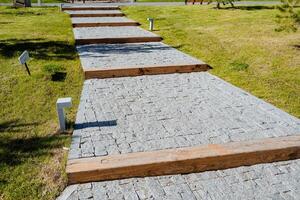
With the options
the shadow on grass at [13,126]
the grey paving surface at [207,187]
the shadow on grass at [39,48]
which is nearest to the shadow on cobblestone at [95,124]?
the shadow on grass at [13,126]

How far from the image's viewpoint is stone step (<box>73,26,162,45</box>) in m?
13.4

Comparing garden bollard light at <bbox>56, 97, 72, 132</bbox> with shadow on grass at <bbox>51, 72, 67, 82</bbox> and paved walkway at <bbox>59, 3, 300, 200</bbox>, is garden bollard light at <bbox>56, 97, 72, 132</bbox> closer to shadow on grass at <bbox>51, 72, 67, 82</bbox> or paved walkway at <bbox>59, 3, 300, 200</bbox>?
paved walkway at <bbox>59, 3, 300, 200</bbox>

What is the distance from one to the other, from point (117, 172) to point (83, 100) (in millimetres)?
3044

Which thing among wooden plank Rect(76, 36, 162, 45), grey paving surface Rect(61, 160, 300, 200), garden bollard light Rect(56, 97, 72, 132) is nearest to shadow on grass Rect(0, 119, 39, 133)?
garden bollard light Rect(56, 97, 72, 132)

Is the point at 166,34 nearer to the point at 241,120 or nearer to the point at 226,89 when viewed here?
the point at 226,89

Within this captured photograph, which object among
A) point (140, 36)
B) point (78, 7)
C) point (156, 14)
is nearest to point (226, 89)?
point (140, 36)

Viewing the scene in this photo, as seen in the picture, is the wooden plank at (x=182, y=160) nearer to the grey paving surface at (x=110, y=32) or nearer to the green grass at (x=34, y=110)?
the green grass at (x=34, y=110)

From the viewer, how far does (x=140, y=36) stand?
14164 mm

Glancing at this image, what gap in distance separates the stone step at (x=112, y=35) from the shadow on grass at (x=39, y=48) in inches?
40.9

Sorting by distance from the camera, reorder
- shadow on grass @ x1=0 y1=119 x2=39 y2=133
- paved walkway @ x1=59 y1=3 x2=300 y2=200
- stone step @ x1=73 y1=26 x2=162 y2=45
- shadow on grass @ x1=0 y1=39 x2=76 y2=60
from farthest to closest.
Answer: stone step @ x1=73 y1=26 x2=162 y2=45
shadow on grass @ x1=0 y1=39 x2=76 y2=60
shadow on grass @ x1=0 y1=119 x2=39 y2=133
paved walkway @ x1=59 y1=3 x2=300 y2=200

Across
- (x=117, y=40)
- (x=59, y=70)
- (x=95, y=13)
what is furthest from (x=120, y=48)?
(x=95, y=13)

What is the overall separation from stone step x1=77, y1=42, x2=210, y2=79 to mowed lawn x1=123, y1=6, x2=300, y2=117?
2.35ft

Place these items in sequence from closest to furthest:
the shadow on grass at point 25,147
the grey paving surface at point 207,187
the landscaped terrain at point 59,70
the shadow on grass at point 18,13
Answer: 1. the grey paving surface at point 207,187
2. the landscaped terrain at point 59,70
3. the shadow on grass at point 25,147
4. the shadow on grass at point 18,13

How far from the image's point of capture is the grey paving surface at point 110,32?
47.0 ft
